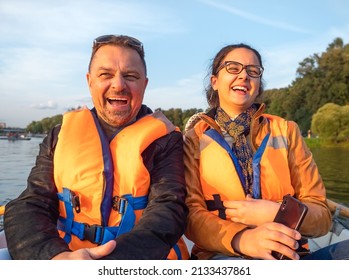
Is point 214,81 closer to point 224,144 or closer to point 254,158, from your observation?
point 224,144

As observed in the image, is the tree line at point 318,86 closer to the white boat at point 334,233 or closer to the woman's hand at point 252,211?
the white boat at point 334,233

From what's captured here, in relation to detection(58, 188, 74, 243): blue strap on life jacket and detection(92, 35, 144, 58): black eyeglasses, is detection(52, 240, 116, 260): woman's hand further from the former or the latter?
detection(92, 35, 144, 58): black eyeglasses

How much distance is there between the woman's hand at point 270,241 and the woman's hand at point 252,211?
0.41 ft

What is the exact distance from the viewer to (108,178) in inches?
79.9

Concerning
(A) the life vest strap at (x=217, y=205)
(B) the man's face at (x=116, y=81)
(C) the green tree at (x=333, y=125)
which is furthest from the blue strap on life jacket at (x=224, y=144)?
(C) the green tree at (x=333, y=125)

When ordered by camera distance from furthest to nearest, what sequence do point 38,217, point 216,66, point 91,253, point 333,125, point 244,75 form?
point 333,125
point 216,66
point 244,75
point 38,217
point 91,253

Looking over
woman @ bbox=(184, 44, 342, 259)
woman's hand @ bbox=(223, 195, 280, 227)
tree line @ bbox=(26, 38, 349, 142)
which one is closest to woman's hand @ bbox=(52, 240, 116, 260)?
woman @ bbox=(184, 44, 342, 259)

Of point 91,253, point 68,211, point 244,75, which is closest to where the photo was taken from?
point 91,253

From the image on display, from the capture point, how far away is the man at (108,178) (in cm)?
185

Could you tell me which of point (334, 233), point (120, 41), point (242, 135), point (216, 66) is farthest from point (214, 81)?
point (334, 233)

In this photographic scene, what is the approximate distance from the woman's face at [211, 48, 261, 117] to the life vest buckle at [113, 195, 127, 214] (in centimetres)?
95

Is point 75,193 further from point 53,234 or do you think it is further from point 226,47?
point 226,47

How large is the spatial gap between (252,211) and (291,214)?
0.80 ft
